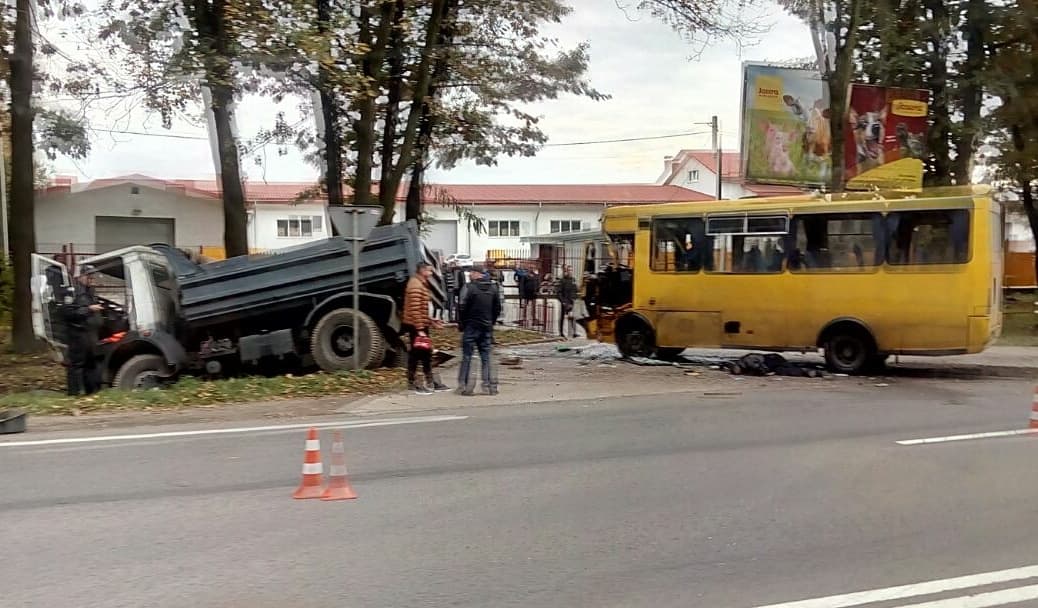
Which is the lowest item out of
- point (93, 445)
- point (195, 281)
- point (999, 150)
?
point (93, 445)

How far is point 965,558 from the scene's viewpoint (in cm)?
560

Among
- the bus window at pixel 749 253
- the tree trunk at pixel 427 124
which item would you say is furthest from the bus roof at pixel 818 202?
the tree trunk at pixel 427 124

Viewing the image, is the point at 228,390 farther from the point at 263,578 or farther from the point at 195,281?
the point at 263,578

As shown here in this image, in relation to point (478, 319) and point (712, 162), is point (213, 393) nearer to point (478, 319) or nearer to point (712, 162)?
point (478, 319)

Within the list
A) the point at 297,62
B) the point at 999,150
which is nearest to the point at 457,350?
the point at 297,62

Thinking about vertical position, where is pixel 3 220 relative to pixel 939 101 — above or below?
below

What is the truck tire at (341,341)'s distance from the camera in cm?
1380

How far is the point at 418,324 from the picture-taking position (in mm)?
12680

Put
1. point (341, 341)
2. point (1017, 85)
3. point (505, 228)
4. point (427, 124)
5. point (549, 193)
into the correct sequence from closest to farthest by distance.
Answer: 1. point (341, 341)
2. point (427, 124)
3. point (1017, 85)
4. point (505, 228)
5. point (549, 193)

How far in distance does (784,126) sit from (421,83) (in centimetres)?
1315

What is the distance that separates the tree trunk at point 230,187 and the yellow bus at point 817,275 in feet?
23.5

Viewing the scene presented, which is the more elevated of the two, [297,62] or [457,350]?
[297,62]

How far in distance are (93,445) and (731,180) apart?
55586 mm

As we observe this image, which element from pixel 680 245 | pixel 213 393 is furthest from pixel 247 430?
pixel 680 245
